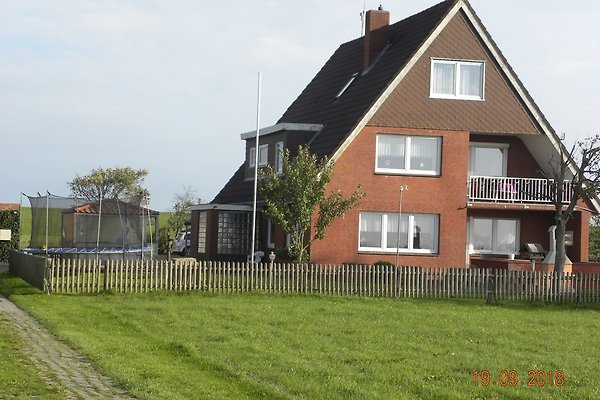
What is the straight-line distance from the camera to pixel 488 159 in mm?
41156

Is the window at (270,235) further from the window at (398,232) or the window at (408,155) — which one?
the window at (408,155)

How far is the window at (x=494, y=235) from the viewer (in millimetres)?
40656

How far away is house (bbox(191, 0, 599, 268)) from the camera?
1475 inches

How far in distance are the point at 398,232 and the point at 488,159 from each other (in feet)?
19.1

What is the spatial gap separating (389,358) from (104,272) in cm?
1354

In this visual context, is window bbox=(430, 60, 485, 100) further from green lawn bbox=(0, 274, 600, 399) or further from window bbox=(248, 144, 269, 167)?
green lawn bbox=(0, 274, 600, 399)

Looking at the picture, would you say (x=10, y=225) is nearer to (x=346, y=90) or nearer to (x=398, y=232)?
(x=346, y=90)

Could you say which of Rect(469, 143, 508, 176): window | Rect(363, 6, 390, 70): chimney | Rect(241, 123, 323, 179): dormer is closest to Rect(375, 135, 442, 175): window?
Rect(469, 143, 508, 176): window

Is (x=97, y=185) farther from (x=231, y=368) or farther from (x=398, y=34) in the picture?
(x=231, y=368)

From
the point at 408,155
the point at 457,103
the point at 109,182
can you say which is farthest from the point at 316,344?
the point at 109,182

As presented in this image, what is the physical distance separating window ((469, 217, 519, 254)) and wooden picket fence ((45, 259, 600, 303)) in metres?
9.88

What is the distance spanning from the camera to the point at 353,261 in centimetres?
3738

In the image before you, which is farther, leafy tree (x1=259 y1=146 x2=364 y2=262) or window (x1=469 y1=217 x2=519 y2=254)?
→ window (x1=469 y1=217 x2=519 y2=254)

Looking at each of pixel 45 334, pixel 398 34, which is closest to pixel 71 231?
pixel 398 34
